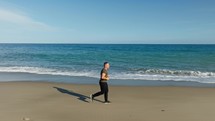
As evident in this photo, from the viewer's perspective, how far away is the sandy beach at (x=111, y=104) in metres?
7.67

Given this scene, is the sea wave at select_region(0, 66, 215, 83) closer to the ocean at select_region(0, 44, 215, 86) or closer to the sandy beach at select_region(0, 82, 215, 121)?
the ocean at select_region(0, 44, 215, 86)

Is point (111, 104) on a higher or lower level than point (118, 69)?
higher

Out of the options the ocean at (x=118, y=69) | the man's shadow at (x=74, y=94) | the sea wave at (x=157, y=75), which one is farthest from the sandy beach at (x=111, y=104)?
the sea wave at (x=157, y=75)

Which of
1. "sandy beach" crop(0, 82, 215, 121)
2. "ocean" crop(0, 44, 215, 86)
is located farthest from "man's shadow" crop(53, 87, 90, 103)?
"ocean" crop(0, 44, 215, 86)

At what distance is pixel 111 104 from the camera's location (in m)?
9.27

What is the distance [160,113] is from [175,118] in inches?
23.6

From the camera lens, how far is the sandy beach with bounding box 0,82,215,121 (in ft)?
25.2

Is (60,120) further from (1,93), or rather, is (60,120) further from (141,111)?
(1,93)

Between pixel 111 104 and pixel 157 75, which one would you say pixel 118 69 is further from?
pixel 111 104

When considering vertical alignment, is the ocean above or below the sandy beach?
below

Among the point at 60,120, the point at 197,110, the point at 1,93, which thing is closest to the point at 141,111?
the point at 197,110


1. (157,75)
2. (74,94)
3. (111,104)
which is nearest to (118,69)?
(157,75)

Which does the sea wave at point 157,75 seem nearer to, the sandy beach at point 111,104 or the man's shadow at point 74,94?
the sandy beach at point 111,104

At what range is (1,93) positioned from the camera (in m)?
11.3
